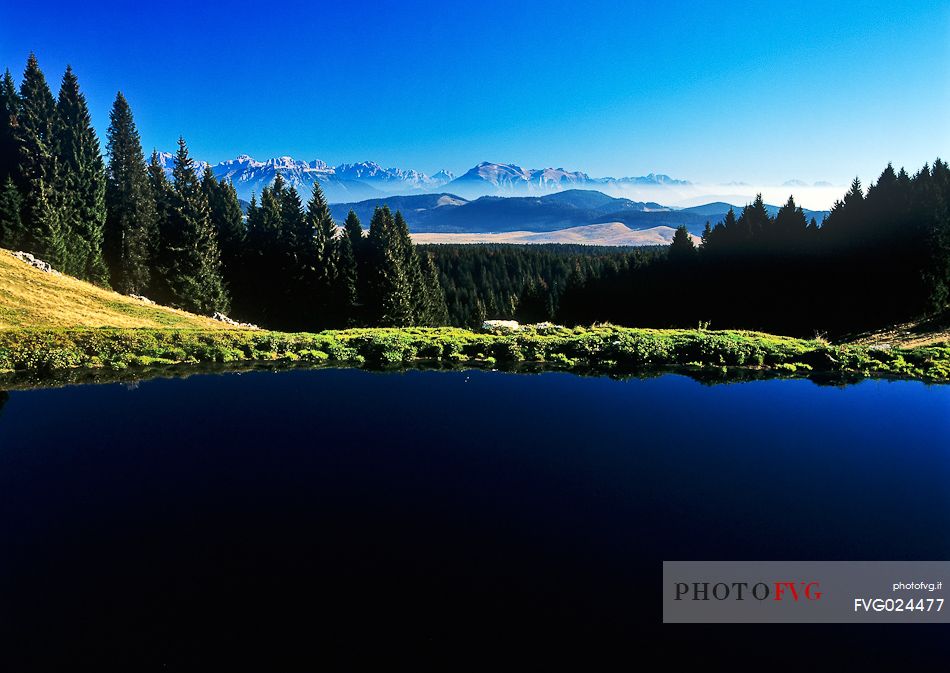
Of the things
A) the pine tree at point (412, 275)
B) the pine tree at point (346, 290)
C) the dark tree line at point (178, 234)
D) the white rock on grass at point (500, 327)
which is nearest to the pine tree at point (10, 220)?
the dark tree line at point (178, 234)

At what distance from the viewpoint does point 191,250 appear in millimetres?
59688

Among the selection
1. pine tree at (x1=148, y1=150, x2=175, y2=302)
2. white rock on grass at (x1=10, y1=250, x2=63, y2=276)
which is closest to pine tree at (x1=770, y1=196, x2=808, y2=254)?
pine tree at (x1=148, y1=150, x2=175, y2=302)

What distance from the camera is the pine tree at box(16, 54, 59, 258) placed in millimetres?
56844

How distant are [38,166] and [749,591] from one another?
268ft

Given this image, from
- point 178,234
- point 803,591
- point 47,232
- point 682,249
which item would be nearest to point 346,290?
point 178,234

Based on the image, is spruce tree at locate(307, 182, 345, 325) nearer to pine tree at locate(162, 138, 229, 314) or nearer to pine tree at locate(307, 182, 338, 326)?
pine tree at locate(307, 182, 338, 326)

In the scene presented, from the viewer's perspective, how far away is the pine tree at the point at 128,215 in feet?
221

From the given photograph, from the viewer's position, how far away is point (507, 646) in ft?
31.3

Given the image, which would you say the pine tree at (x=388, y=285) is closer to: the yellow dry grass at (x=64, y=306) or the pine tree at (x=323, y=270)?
the pine tree at (x=323, y=270)

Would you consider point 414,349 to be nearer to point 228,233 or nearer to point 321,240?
point 321,240

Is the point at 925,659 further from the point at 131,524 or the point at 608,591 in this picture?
the point at 131,524

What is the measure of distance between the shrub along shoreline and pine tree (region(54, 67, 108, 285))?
1443 inches

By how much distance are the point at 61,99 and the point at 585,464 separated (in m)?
84.0

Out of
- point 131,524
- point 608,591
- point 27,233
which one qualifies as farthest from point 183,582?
point 27,233
